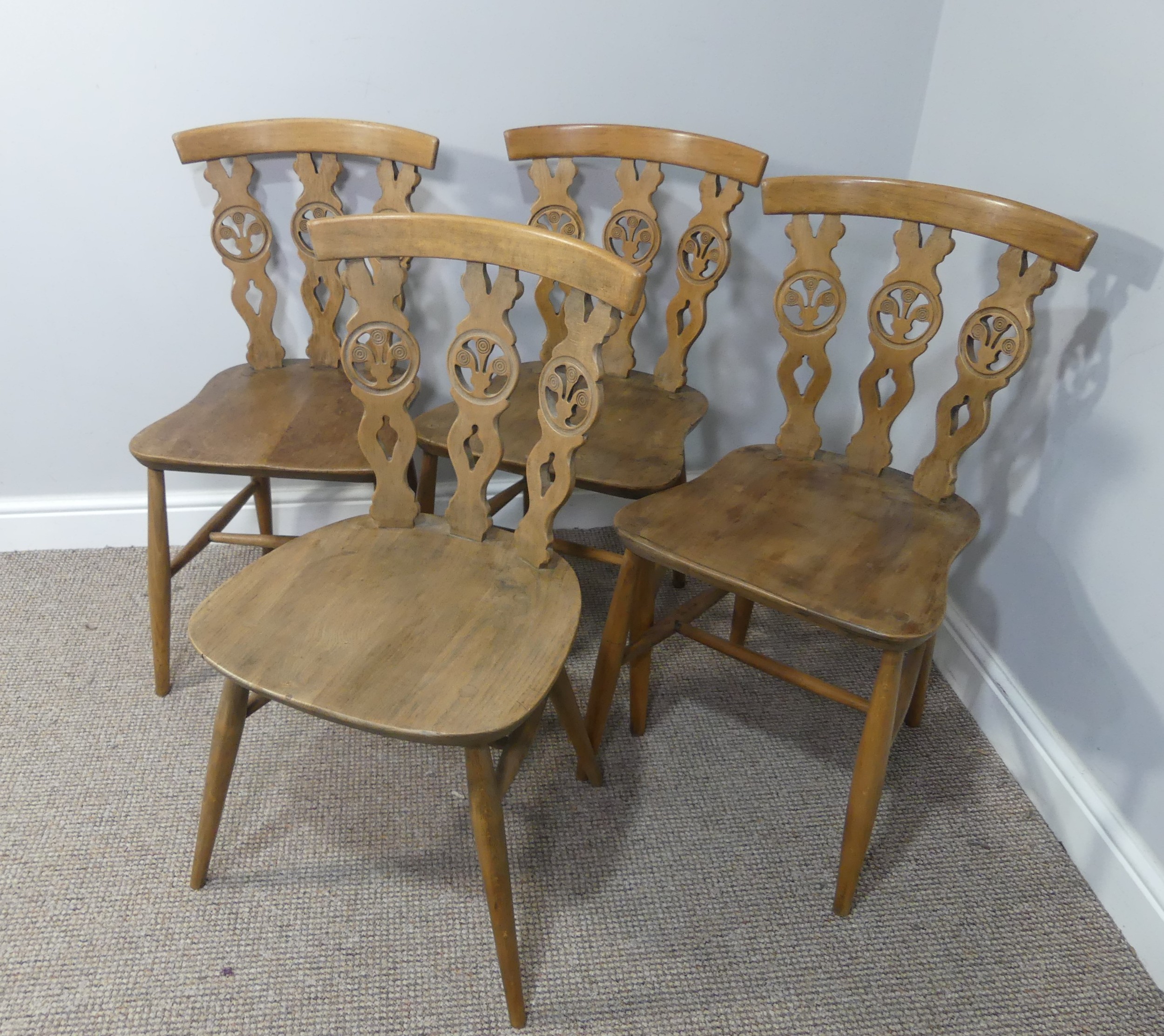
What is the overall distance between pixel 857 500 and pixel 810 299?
338 mm

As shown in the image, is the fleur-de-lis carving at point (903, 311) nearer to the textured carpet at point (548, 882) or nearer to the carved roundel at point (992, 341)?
the carved roundel at point (992, 341)

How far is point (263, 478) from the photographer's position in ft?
5.88

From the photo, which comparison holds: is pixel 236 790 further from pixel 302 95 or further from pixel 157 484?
pixel 302 95

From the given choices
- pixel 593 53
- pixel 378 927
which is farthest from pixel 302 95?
pixel 378 927

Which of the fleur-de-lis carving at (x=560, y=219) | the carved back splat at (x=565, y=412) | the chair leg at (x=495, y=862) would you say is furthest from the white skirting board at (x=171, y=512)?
the chair leg at (x=495, y=862)

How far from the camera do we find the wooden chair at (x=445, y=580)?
1029 mm

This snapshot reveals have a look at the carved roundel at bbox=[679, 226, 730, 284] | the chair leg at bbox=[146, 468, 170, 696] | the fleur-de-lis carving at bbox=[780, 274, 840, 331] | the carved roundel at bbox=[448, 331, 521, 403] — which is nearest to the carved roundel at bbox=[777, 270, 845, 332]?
the fleur-de-lis carving at bbox=[780, 274, 840, 331]

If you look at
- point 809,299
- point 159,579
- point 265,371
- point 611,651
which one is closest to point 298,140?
point 265,371

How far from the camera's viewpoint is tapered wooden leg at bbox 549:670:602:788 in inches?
50.6

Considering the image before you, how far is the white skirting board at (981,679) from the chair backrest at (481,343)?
2.58 feet

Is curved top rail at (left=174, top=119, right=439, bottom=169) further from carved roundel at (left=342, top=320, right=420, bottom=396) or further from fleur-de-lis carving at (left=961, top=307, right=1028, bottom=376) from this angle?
fleur-de-lis carving at (left=961, top=307, right=1028, bottom=376)

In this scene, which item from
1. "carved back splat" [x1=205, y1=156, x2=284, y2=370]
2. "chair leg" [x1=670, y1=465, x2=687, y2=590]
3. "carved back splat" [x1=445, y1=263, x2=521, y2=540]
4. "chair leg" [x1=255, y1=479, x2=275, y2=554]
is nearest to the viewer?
"carved back splat" [x1=445, y1=263, x2=521, y2=540]

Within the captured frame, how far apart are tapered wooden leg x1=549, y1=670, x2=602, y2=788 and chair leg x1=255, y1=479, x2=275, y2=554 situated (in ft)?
2.46

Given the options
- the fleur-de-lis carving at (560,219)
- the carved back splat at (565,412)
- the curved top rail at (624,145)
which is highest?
the curved top rail at (624,145)
